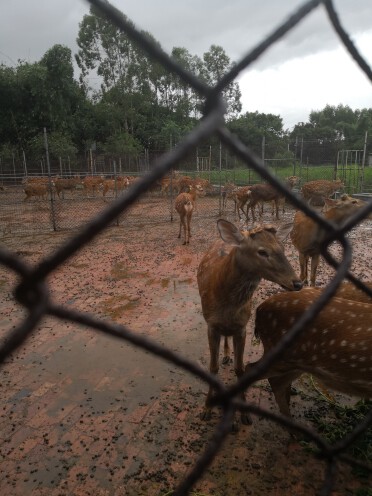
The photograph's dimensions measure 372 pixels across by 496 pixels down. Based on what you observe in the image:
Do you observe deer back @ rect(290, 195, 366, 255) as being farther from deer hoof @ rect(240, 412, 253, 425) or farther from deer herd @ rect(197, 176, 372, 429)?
deer hoof @ rect(240, 412, 253, 425)

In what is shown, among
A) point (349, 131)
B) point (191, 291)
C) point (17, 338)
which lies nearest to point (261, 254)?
point (17, 338)

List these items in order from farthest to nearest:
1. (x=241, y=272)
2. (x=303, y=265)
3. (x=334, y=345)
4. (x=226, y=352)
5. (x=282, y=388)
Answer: (x=303, y=265), (x=226, y=352), (x=282, y=388), (x=241, y=272), (x=334, y=345)

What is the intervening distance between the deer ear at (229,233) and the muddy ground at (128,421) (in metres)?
1.64

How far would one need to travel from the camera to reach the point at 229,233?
3221mm

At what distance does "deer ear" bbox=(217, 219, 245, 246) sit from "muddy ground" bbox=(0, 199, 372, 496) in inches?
64.7

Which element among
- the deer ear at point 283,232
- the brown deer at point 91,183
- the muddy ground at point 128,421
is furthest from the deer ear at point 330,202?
the brown deer at point 91,183

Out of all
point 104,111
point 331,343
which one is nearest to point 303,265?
point 331,343

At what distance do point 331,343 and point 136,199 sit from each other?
2583 millimetres

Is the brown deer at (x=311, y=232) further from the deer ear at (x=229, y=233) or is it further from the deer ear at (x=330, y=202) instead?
the deer ear at (x=229, y=233)

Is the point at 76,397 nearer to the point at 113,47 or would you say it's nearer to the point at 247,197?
the point at 247,197

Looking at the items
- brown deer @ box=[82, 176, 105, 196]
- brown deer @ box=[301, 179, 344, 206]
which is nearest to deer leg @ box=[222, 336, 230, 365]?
brown deer @ box=[301, 179, 344, 206]

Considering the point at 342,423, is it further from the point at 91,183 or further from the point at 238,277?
the point at 91,183

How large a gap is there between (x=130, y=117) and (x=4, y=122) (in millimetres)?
11358

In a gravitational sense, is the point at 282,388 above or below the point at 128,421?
above
